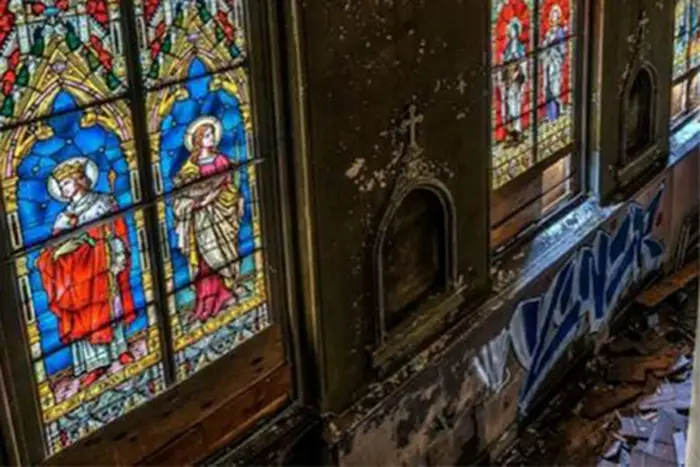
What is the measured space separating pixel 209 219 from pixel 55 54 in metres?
1.17

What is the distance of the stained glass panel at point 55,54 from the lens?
12.3 feet

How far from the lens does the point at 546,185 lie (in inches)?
315

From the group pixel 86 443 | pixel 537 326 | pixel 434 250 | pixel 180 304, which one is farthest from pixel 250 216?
pixel 537 326

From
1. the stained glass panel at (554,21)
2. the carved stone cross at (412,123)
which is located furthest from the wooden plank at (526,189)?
the carved stone cross at (412,123)

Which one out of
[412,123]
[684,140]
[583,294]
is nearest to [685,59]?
[684,140]

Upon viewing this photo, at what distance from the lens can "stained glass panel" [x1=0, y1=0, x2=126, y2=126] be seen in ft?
12.3

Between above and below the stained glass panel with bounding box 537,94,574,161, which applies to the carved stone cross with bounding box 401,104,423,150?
above

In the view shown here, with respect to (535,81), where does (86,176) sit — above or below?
above

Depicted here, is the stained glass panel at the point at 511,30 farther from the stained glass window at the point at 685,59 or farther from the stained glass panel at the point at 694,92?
the stained glass panel at the point at 694,92

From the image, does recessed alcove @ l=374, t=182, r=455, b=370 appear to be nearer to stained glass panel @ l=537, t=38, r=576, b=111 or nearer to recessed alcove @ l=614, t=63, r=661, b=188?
stained glass panel @ l=537, t=38, r=576, b=111

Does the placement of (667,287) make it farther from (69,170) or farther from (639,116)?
(69,170)

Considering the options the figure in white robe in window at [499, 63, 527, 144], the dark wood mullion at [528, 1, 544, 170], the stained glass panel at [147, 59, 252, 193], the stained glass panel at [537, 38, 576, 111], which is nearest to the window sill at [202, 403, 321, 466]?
the stained glass panel at [147, 59, 252, 193]

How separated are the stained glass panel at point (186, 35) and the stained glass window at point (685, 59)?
20.5 ft

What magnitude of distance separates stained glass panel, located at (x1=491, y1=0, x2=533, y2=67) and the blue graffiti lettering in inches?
70.6
